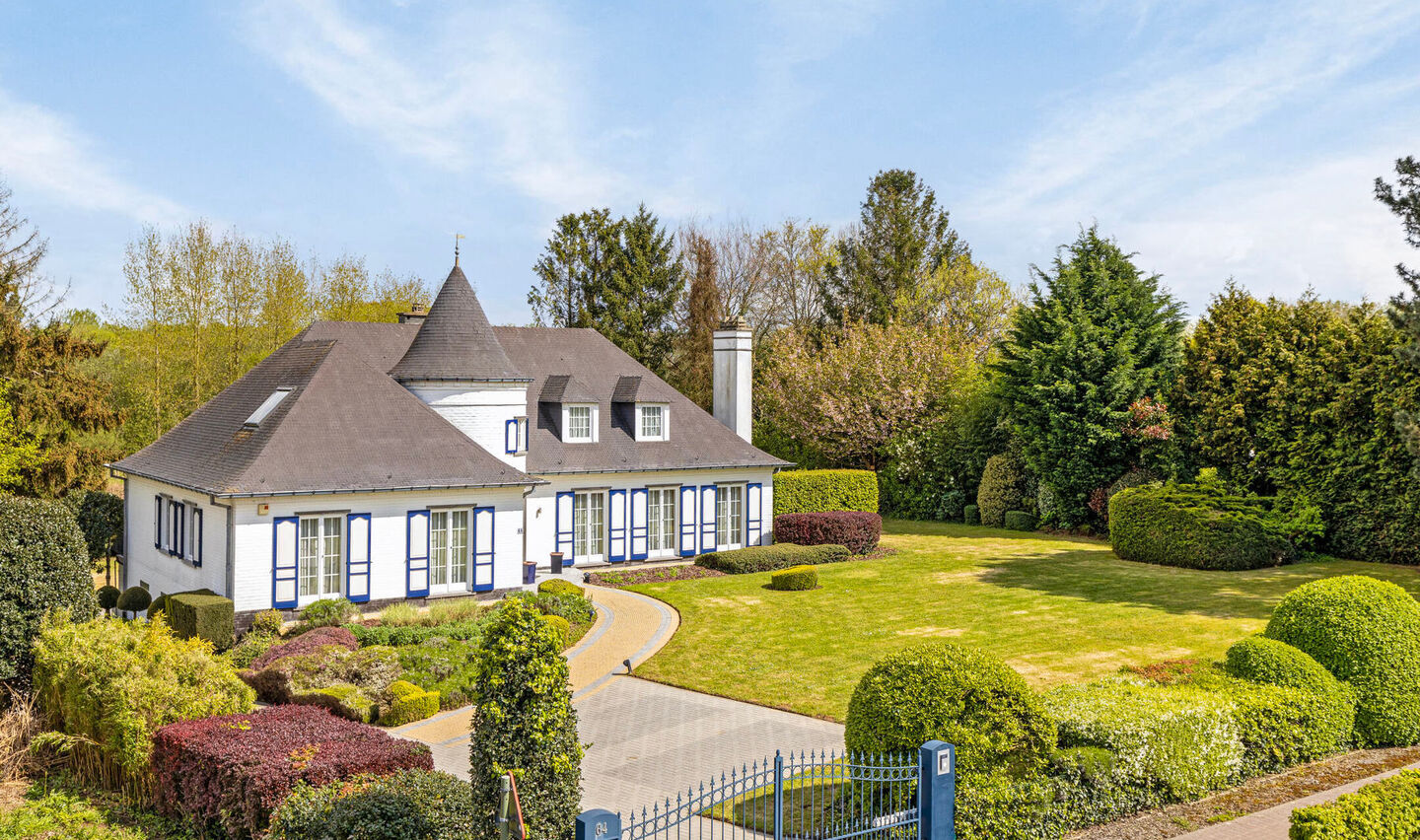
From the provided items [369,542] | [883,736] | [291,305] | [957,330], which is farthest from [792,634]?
[291,305]

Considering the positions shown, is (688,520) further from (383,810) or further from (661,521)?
(383,810)

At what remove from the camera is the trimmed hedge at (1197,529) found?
28234 millimetres

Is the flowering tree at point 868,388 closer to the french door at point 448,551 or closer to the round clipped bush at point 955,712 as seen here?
the french door at point 448,551

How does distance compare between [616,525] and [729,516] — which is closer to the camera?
[616,525]

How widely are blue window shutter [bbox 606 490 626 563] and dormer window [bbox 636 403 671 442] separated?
6.96 ft

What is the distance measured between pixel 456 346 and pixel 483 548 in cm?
548

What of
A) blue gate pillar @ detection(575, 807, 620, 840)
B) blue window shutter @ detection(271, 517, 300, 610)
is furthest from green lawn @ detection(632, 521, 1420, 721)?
blue gate pillar @ detection(575, 807, 620, 840)

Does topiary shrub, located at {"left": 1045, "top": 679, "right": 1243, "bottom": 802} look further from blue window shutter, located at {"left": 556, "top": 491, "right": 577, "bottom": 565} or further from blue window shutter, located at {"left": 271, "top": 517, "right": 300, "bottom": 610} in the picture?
blue window shutter, located at {"left": 556, "top": 491, "right": 577, "bottom": 565}

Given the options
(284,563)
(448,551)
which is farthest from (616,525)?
(284,563)

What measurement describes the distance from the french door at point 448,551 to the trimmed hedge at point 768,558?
8.06 meters

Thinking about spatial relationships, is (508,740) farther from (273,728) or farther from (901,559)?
(901,559)

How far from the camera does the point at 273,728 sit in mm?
11828

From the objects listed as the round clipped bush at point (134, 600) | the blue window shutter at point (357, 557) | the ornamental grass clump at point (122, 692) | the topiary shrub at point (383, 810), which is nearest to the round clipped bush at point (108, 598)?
the round clipped bush at point (134, 600)

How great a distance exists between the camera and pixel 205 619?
19.6m
